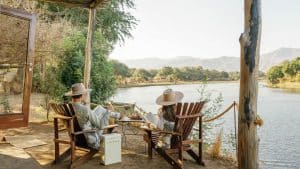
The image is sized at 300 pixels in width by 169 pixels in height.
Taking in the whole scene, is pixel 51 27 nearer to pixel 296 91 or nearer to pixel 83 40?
pixel 83 40

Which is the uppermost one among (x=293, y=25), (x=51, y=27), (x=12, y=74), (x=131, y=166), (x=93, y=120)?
(x=293, y=25)

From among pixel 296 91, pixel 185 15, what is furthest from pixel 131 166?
pixel 185 15

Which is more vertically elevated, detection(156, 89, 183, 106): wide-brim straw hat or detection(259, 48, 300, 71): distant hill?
detection(259, 48, 300, 71): distant hill

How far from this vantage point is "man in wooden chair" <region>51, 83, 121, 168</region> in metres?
3.87

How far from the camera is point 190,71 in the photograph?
9.23m

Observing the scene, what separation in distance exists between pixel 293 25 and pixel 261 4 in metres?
17.9

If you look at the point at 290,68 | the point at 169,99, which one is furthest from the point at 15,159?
the point at 290,68

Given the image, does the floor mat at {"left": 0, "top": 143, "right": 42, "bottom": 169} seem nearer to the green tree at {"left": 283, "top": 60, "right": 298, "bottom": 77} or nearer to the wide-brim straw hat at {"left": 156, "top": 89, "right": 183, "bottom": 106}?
the wide-brim straw hat at {"left": 156, "top": 89, "right": 183, "bottom": 106}

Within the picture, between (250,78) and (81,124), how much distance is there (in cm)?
208

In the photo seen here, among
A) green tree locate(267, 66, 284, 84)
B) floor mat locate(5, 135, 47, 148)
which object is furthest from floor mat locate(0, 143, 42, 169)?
green tree locate(267, 66, 284, 84)

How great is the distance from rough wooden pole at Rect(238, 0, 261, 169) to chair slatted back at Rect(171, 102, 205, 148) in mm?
653

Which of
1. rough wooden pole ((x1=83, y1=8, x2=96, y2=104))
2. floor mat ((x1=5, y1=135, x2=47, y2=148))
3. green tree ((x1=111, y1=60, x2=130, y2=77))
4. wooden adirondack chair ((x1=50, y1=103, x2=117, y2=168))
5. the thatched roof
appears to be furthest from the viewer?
green tree ((x1=111, y1=60, x2=130, y2=77))

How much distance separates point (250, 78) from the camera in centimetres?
338

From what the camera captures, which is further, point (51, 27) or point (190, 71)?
point (51, 27)
